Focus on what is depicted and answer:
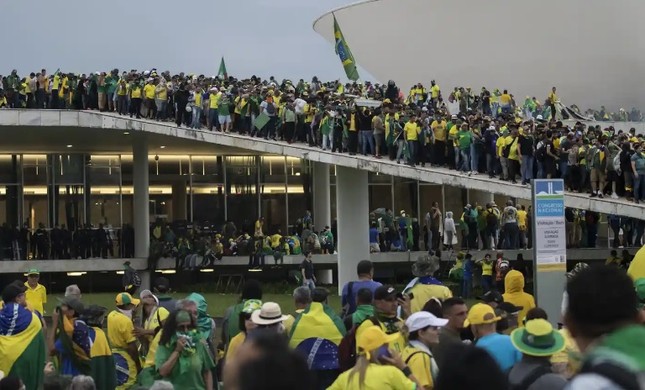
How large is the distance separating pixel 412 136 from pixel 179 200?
55.4ft

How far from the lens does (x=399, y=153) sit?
26062 millimetres

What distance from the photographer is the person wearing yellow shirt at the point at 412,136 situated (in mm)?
25453

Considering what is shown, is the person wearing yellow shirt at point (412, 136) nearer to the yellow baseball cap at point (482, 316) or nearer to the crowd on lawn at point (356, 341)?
the crowd on lawn at point (356, 341)

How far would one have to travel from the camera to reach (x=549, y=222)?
15469mm

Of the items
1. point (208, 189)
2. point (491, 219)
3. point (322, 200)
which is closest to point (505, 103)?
point (491, 219)

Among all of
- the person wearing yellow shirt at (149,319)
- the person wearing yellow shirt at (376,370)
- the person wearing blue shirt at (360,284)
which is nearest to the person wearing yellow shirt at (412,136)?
the person wearing blue shirt at (360,284)

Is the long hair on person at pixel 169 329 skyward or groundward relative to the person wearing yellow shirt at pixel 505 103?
groundward

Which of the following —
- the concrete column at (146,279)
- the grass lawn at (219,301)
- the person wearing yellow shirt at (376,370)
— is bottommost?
the grass lawn at (219,301)

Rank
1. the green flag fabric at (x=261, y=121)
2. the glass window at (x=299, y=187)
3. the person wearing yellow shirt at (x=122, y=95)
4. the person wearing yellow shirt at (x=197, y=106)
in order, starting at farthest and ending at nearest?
the glass window at (x=299, y=187)
the person wearing yellow shirt at (x=122, y=95)
the person wearing yellow shirt at (x=197, y=106)
the green flag fabric at (x=261, y=121)

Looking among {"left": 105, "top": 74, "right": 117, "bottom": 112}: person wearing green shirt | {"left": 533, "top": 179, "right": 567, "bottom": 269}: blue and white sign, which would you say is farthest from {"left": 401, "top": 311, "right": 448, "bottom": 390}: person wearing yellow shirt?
{"left": 105, "top": 74, "right": 117, "bottom": 112}: person wearing green shirt

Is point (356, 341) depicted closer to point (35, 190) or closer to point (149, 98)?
point (149, 98)

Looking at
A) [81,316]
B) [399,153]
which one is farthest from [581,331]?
[399,153]

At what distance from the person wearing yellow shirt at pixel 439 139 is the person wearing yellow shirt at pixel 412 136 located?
0.35 meters

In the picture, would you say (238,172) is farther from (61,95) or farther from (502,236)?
(502,236)
